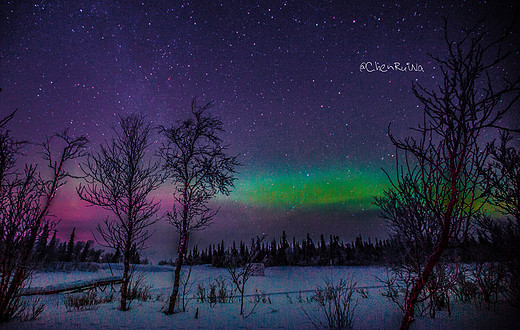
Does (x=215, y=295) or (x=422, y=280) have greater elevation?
(x=422, y=280)

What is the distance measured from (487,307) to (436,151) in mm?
6239

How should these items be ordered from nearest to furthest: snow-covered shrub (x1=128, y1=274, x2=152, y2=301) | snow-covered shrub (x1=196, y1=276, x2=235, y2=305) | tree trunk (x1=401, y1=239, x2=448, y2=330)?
tree trunk (x1=401, y1=239, x2=448, y2=330) < snow-covered shrub (x1=128, y1=274, x2=152, y2=301) < snow-covered shrub (x1=196, y1=276, x2=235, y2=305)

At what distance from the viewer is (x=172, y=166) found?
7.96m

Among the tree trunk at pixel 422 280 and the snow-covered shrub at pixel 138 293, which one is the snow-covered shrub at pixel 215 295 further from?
the tree trunk at pixel 422 280

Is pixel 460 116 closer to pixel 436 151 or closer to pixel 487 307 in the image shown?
pixel 436 151

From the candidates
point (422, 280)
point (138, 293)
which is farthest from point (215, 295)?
point (422, 280)

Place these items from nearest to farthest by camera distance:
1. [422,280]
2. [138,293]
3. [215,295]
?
[422,280] → [215,295] → [138,293]

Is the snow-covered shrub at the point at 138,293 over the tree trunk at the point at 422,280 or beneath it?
beneath

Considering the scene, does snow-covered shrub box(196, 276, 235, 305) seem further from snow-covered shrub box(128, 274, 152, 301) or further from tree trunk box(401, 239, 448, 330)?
tree trunk box(401, 239, 448, 330)

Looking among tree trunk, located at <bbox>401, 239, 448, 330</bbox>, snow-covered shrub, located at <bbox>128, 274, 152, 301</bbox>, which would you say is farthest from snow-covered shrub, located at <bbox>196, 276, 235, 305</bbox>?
tree trunk, located at <bbox>401, 239, 448, 330</bbox>

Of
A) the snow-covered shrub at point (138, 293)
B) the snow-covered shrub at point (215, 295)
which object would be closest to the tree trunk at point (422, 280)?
the snow-covered shrub at point (215, 295)

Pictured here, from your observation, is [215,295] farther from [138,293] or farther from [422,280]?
[422,280]

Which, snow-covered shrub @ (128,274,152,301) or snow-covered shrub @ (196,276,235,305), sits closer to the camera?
snow-covered shrub @ (128,274,152,301)

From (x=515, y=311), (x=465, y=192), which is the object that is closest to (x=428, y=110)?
(x=465, y=192)
